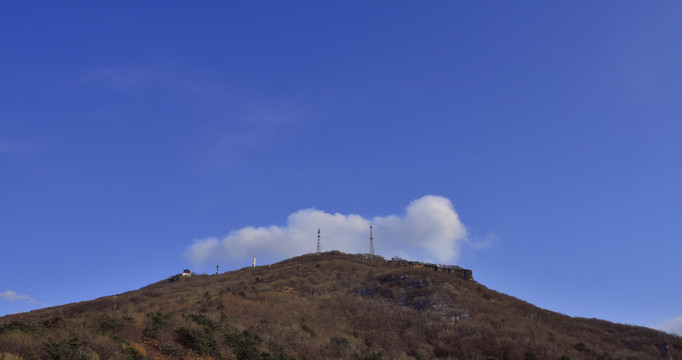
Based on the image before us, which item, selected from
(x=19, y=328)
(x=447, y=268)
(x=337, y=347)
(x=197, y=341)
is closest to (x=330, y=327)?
(x=337, y=347)

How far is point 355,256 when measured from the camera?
260ft

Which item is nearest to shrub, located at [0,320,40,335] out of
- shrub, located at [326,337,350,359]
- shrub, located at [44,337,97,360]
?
shrub, located at [44,337,97,360]

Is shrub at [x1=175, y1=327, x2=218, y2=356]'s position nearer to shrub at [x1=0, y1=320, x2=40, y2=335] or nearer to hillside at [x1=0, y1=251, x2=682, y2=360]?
hillside at [x1=0, y1=251, x2=682, y2=360]

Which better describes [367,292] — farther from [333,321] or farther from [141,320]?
[141,320]

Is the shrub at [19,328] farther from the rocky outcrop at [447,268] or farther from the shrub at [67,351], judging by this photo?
the rocky outcrop at [447,268]

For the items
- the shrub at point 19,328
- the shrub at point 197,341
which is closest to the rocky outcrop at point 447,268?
the shrub at point 197,341

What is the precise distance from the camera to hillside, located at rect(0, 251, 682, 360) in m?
19.4

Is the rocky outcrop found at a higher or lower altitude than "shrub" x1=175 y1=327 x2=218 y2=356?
higher

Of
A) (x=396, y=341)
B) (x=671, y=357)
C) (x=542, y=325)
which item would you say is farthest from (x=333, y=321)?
(x=671, y=357)

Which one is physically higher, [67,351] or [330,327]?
[330,327]

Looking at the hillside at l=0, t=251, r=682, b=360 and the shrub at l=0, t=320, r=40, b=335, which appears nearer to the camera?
the shrub at l=0, t=320, r=40, b=335

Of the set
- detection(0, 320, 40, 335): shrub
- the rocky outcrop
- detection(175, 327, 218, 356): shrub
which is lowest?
detection(175, 327, 218, 356): shrub

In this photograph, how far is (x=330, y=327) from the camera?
112 ft

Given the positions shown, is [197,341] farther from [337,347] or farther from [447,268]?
[447,268]
